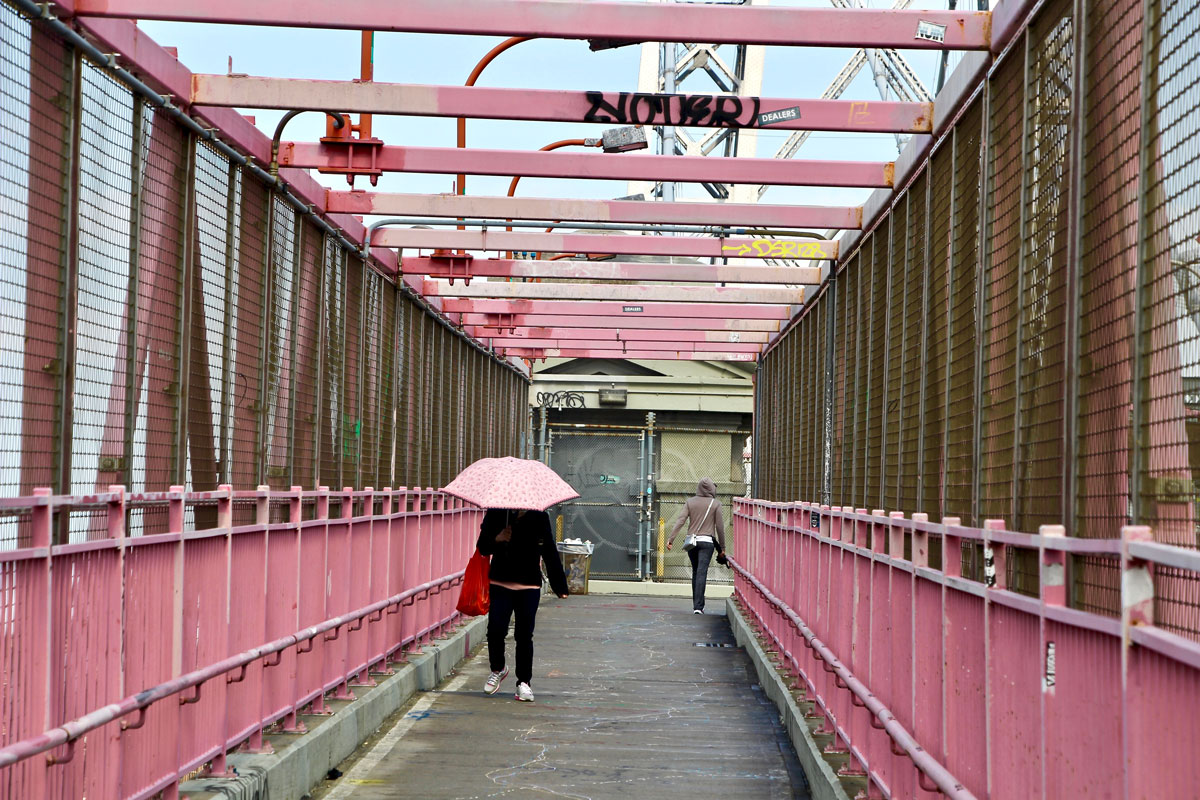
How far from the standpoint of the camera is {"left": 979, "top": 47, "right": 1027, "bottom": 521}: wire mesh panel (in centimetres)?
664

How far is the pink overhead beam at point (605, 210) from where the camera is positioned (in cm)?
1269

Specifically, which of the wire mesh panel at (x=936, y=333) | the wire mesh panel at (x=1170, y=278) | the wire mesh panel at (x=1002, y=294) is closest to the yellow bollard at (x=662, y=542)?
the wire mesh panel at (x=936, y=333)

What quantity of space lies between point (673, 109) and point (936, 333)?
6.83 ft

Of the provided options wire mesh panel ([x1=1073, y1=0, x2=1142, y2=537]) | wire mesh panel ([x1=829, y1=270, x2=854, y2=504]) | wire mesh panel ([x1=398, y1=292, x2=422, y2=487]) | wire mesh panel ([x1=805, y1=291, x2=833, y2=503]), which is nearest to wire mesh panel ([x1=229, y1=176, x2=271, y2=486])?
wire mesh panel ([x1=829, y1=270, x2=854, y2=504])

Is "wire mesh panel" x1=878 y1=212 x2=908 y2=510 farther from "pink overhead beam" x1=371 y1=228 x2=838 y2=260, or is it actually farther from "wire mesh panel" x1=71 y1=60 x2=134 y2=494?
"wire mesh panel" x1=71 y1=60 x2=134 y2=494

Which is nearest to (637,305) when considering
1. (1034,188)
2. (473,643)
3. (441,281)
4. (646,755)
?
(441,281)

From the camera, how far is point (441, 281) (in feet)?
60.8

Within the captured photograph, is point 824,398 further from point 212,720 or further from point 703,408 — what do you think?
point 703,408

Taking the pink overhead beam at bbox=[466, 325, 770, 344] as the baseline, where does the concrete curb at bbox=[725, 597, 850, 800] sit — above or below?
below

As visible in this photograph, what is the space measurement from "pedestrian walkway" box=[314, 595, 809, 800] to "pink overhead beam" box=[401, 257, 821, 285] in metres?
4.30

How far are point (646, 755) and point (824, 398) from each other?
18.8ft

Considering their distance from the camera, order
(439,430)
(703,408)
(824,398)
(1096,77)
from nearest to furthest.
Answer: (1096,77)
(824,398)
(439,430)
(703,408)

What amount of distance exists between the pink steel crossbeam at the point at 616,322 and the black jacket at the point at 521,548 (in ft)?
26.6

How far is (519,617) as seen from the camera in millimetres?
13312
